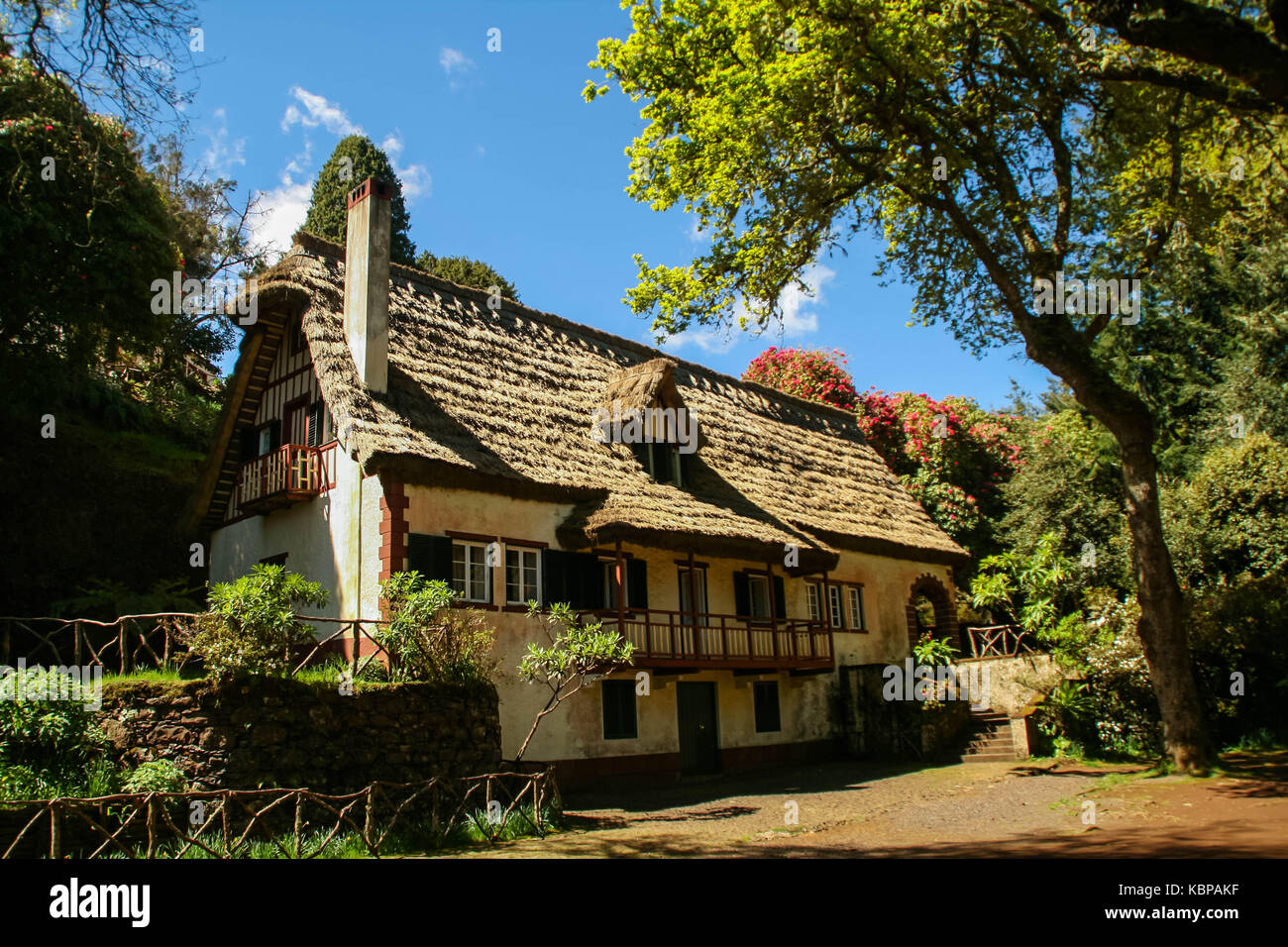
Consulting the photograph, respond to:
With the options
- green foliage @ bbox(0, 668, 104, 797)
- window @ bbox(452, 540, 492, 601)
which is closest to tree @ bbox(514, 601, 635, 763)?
window @ bbox(452, 540, 492, 601)

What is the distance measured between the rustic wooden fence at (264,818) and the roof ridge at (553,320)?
10256mm

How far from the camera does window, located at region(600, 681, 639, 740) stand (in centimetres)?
1661

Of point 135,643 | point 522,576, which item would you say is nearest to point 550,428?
point 522,576

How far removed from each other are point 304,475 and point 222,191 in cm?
1730

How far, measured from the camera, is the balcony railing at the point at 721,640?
1664cm

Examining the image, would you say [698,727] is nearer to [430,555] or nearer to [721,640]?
[721,640]

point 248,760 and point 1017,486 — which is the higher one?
point 1017,486

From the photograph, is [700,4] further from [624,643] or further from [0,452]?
[0,452]

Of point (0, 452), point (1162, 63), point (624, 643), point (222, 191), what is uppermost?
point (222, 191)

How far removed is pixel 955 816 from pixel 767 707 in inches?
320

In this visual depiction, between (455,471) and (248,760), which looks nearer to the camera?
(248,760)

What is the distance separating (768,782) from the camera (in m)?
17.4
